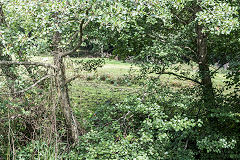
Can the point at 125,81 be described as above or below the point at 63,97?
above

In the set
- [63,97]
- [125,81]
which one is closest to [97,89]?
[125,81]

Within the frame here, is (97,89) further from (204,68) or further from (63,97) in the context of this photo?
(63,97)

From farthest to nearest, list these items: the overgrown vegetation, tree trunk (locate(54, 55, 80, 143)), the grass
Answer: the grass, tree trunk (locate(54, 55, 80, 143)), the overgrown vegetation

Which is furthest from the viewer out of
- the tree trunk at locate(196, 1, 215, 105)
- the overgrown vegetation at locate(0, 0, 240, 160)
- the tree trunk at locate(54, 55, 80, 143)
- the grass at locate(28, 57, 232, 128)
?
Answer: the grass at locate(28, 57, 232, 128)

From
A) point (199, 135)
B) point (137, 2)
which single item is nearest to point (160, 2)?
point (137, 2)

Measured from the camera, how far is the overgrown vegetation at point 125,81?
10.5 feet

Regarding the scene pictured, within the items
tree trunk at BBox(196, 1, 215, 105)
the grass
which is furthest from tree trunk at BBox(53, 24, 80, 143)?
tree trunk at BBox(196, 1, 215, 105)

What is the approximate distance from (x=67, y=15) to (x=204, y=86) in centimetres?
326

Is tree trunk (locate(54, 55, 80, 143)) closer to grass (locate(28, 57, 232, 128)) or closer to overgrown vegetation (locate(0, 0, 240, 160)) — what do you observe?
overgrown vegetation (locate(0, 0, 240, 160))

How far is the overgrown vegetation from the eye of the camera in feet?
10.5

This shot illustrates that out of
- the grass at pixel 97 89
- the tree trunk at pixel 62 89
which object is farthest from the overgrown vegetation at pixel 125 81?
the grass at pixel 97 89

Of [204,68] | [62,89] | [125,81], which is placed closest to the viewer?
[62,89]

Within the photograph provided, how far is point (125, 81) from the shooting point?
452 cm

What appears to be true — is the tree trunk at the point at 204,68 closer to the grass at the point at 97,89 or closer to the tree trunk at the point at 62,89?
the grass at the point at 97,89
